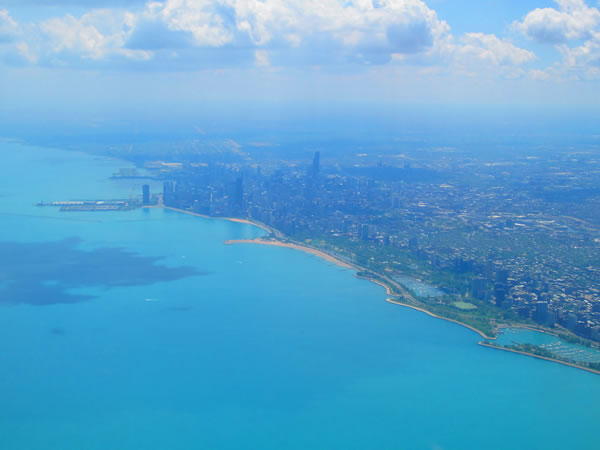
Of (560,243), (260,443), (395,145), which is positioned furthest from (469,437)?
(395,145)

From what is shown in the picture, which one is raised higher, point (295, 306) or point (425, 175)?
point (425, 175)

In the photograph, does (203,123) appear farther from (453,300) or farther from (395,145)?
(453,300)

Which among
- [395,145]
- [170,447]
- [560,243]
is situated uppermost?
[395,145]

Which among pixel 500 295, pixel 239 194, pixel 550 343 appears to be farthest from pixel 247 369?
pixel 239 194

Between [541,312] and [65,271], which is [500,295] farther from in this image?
[65,271]

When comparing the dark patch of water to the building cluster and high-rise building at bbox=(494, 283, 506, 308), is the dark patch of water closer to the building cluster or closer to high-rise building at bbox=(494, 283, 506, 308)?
the building cluster

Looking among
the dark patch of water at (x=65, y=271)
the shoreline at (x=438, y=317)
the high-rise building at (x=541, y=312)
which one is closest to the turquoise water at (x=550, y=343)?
the shoreline at (x=438, y=317)
